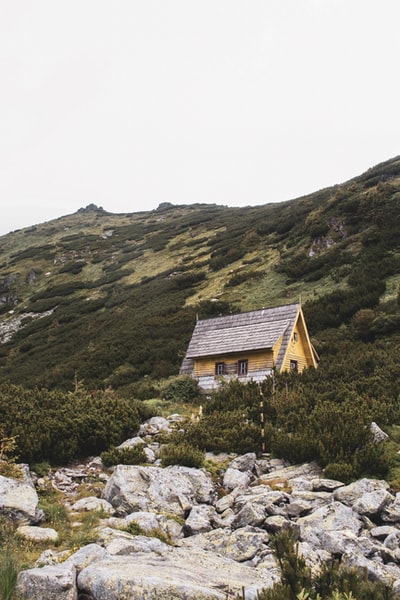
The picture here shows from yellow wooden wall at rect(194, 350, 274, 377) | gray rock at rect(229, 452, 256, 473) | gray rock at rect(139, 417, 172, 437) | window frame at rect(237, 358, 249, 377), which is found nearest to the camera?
gray rock at rect(229, 452, 256, 473)

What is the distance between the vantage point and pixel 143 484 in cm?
943

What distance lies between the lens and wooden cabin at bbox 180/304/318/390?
22062 mm

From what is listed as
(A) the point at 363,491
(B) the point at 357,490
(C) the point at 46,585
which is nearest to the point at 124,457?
(B) the point at 357,490

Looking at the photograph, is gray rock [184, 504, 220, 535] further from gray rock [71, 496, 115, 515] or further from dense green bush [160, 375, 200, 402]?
dense green bush [160, 375, 200, 402]

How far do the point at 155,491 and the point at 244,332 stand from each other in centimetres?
1490

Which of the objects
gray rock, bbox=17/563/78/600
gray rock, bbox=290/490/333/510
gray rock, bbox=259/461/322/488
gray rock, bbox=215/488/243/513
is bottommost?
gray rock, bbox=259/461/322/488

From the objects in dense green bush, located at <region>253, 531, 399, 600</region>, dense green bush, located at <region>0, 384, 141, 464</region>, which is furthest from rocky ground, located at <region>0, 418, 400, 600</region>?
dense green bush, located at <region>0, 384, 141, 464</region>

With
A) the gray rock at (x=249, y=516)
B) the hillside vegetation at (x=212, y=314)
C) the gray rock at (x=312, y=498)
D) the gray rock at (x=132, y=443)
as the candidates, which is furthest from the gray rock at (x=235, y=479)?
the gray rock at (x=132, y=443)

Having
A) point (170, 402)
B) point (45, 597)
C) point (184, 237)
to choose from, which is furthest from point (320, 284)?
point (184, 237)

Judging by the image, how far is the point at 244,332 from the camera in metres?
23.7

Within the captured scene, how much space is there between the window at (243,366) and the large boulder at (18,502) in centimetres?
1473

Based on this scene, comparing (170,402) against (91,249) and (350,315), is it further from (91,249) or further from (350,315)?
(91,249)

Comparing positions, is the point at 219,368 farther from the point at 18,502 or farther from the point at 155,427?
the point at 18,502

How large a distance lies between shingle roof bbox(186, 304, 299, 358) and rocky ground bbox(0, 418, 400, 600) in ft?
36.6
